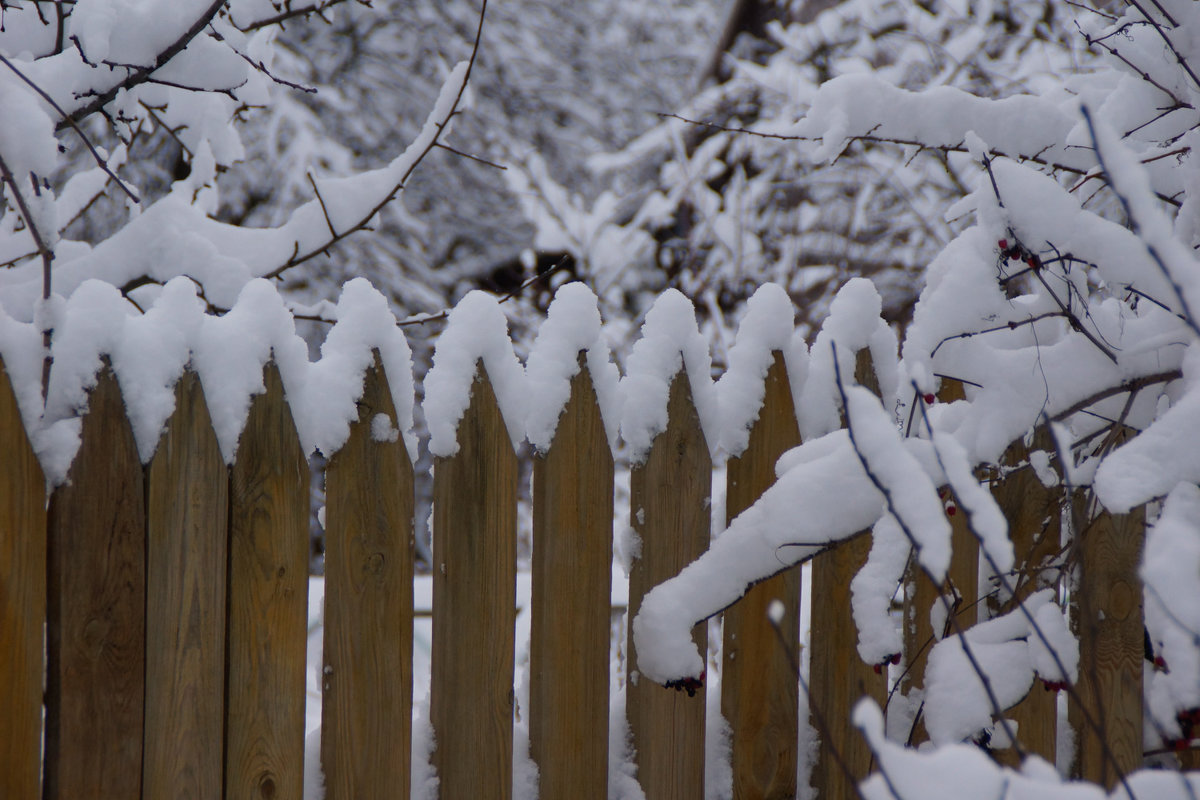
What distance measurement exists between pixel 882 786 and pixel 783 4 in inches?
249

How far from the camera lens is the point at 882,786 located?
2.46 ft

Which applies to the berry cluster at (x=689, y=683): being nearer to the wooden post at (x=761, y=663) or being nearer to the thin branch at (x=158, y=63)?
the wooden post at (x=761, y=663)

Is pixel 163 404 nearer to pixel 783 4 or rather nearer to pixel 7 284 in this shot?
pixel 7 284

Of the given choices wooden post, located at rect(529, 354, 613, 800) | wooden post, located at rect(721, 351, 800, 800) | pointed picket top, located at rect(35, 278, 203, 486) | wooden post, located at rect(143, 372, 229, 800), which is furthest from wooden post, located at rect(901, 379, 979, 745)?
pointed picket top, located at rect(35, 278, 203, 486)

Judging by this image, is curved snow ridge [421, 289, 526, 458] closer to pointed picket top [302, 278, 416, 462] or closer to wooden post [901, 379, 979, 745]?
pointed picket top [302, 278, 416, 462]

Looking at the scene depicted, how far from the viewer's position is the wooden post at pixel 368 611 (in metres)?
1.54

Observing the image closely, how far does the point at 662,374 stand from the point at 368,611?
70cm

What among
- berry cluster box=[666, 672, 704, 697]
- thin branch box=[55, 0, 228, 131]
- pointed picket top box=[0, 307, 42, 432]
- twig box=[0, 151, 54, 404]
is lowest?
berry cluster box=[666, 672, 704, 697]

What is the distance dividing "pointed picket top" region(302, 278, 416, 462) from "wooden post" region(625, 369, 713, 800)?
0.47 meters

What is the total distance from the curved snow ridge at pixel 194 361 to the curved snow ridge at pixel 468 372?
5 centimetres

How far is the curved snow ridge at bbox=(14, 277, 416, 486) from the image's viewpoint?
4.55ft

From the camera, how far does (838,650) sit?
6.10 ft

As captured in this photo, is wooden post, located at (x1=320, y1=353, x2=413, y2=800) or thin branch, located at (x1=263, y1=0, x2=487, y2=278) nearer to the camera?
wooden post, located at (x1=320, y1=353, x2=413, y2=800)

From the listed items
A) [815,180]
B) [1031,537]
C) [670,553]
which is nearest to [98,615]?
[670,553]
